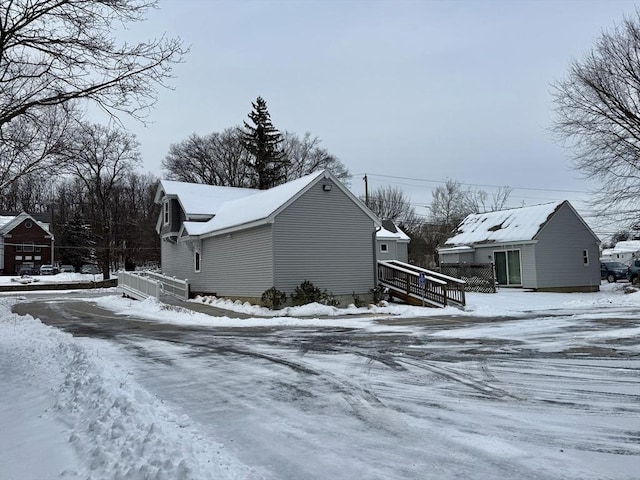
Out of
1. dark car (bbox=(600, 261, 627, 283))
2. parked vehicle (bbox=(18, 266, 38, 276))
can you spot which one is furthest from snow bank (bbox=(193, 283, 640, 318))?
A: parked vehicle (bbox=(18, 266, 38, 276))

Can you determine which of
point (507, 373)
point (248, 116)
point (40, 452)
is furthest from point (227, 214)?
point (248, 116)

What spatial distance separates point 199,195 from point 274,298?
12139 mm

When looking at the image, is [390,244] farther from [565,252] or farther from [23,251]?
[23,251]

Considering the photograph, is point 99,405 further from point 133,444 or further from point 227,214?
point 227,214

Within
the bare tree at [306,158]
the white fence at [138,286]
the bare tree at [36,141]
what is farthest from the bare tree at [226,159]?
the bare tree at [36,141]

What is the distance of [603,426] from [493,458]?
1.67 metres

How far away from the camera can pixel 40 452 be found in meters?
4.63

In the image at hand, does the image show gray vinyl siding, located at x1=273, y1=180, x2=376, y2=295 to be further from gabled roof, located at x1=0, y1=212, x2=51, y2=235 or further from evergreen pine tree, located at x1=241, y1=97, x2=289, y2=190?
gabled roof, located at x1=0, y1=212, x2=51, y2=235

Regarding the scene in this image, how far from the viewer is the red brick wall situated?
62969 millimetres

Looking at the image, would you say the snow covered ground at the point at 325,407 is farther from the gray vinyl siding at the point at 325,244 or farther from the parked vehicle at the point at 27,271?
the parked vehicle at the point at 27,271

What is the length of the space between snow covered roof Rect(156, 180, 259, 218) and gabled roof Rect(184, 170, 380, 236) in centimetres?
92

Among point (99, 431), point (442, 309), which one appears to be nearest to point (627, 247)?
point (442, 309)

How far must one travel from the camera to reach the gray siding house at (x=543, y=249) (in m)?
28.0

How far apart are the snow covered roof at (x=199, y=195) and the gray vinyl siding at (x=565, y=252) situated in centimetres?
1714
